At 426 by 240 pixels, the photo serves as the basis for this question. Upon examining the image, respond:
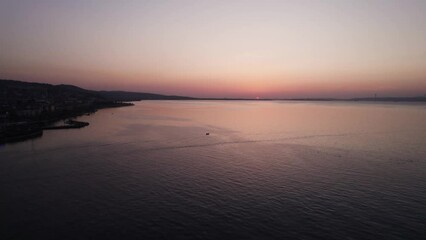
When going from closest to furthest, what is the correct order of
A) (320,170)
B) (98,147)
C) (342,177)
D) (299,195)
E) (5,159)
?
1. (299,195)
2. (342,177)
3. (320,170)
4. (5,159)
5. (98,147)

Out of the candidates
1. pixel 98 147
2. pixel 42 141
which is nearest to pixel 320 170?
pixel 98 147

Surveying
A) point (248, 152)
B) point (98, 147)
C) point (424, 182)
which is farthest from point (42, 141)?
point (424, 182)

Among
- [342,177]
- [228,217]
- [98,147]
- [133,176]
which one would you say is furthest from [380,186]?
[98,147]

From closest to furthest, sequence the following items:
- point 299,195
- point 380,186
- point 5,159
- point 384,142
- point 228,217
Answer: point 228,217
point 299,195
point 380,186
point 5,159
point 384,142

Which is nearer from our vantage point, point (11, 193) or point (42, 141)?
point (11, 193)

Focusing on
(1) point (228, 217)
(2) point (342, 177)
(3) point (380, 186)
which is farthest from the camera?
(2) point (342, 177)

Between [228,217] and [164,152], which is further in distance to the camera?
[164,152]

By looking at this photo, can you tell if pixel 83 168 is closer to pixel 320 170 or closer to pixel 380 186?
pixel 320 170

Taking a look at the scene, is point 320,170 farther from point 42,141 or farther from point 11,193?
point 42,141

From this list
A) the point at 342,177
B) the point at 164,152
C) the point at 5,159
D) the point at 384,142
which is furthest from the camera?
the point at 384,142
